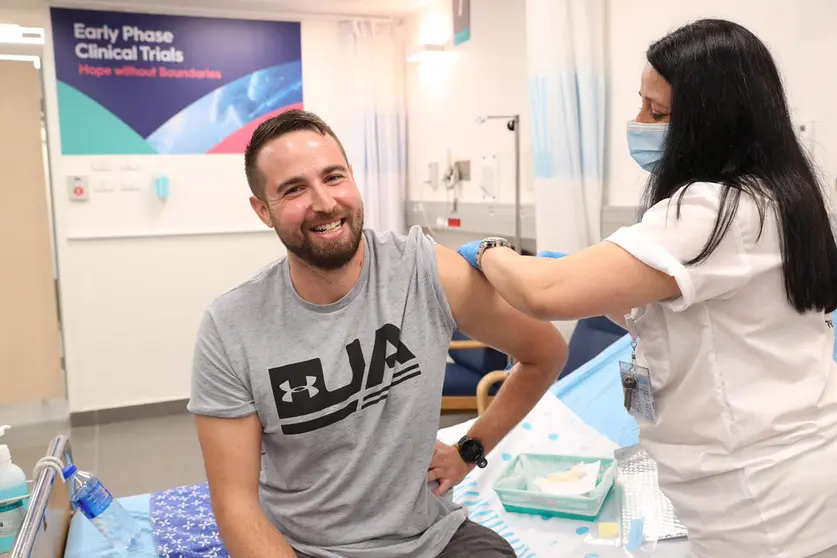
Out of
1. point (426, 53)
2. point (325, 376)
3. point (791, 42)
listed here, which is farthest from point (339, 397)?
point (426, 53)

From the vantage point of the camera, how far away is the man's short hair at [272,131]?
1469mm

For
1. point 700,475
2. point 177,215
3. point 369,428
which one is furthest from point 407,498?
point 177,215

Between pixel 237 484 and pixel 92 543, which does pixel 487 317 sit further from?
pixel 92 543

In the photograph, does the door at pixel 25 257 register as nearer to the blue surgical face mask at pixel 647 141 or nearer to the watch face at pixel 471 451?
the watch face at pixel 471 451

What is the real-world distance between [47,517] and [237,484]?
438 millimetres

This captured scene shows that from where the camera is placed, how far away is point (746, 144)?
46.3 inches

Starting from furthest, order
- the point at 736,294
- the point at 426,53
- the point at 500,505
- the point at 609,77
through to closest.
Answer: the point at 426,53 < the point at 609,77 < the point at 500,505 < the point at 736,294

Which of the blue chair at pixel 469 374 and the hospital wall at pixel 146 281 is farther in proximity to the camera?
the hospital wall at pixel 146 281

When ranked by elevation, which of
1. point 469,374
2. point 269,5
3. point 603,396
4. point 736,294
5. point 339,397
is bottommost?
point 469,374

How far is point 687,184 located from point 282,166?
0.78 metres

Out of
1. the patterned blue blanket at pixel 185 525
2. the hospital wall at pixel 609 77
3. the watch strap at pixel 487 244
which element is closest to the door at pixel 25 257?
the hospital wall at pixel 609 77

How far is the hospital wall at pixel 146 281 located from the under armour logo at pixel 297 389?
3659mm

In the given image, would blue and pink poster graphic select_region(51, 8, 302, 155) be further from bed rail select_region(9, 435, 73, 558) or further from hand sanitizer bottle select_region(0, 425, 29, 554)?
hand sanitizer bottle select_region(0, 425, 29, 554)

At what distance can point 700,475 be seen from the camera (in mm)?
1181
